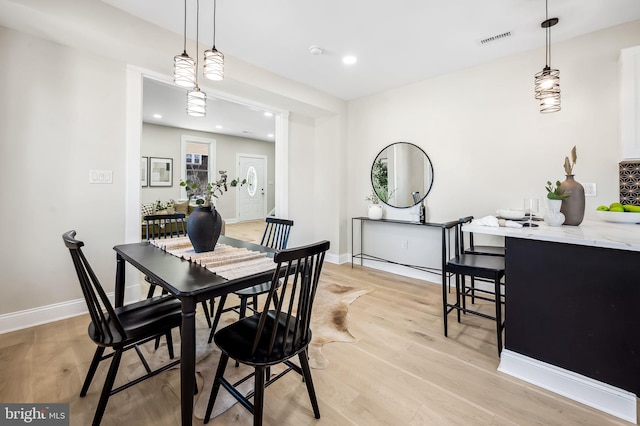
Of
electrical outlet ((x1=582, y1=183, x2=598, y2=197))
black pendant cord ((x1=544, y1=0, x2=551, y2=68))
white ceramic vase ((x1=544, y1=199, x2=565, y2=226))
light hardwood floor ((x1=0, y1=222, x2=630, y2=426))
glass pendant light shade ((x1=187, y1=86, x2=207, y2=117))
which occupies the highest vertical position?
black pendant cord ((x1=544, y1=0, x2=551, y2=68))

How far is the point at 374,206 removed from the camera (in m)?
4.14

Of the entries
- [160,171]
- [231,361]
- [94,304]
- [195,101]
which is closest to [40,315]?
[94,304]

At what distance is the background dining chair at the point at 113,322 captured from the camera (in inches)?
52.1

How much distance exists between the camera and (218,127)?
7.58m

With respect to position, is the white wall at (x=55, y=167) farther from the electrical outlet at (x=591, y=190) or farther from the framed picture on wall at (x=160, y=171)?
the framed picture on wall at (x=160, y=171)

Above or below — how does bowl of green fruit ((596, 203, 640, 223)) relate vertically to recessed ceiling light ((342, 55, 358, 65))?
below

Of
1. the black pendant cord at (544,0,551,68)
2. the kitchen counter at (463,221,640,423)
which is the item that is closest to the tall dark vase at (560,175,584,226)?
the kitchen counter at (463,221,640,423)

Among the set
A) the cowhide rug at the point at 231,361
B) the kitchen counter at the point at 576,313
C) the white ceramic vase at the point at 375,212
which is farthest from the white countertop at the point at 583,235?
the white ceramic vase at the point at 375,212

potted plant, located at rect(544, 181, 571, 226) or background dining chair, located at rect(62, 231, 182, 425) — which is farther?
potted plant, located at rect(544, 181, 571, 226)

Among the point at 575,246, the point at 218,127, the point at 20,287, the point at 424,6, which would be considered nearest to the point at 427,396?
the point at 575,246

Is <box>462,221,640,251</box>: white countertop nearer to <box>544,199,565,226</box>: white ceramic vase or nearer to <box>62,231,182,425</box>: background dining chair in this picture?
<box>544,199,565,226</box>: white ceramic vase

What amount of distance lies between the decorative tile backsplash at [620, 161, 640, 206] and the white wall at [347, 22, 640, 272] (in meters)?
0.05

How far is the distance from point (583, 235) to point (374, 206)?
262 centimetres

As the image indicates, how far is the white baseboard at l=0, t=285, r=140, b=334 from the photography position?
7.55ft
